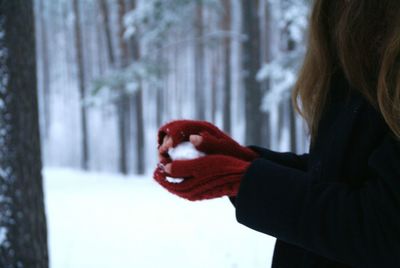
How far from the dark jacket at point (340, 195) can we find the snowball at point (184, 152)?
16 cm

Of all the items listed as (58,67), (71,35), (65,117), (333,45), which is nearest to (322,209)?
(333,45)

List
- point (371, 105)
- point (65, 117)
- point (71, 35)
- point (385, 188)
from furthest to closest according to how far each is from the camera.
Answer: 1. point (65, 117)
2. point (71, 35)
3. point (371, 105)
4. point (385, 188)

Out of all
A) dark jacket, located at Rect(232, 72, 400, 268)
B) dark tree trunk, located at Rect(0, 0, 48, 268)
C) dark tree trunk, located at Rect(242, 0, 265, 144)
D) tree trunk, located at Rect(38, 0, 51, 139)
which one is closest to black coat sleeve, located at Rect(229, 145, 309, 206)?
dark jacket, located at Rect(232, 72, 400, 268)

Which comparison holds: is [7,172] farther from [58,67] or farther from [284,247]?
[58,67]

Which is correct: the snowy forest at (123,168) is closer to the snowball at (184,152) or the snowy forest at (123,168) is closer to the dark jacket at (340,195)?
the dark jacket at (340,195)

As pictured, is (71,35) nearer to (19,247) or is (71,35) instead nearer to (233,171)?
(19,247)

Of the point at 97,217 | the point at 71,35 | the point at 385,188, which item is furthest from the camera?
the point at 71,35

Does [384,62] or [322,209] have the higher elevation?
[384,62]

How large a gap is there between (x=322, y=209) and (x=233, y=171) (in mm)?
266

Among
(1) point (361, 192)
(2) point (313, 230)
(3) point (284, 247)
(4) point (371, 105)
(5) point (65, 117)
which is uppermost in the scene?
(4) point (371, 105)

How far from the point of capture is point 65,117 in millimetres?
39750

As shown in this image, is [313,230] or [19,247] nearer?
[313,230]

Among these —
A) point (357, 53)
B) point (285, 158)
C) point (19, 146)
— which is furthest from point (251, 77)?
point (357, 53)

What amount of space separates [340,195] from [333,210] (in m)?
0.05
